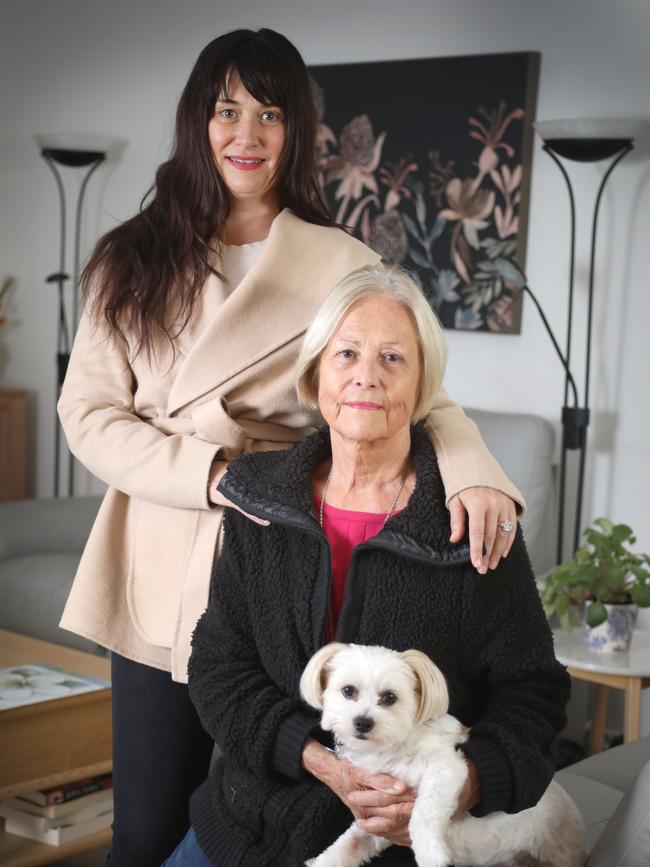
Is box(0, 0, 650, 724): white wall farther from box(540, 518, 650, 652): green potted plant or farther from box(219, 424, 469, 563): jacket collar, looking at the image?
box(219, 424, 469, 563): jacket collar

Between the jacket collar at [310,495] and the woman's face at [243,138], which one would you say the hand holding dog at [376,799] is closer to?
the jacket collar at [310,495]

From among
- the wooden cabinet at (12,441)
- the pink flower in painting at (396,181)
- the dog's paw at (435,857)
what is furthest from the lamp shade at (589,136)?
the wooden cabinet at (12,441)

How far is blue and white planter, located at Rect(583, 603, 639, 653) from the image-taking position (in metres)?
2.96

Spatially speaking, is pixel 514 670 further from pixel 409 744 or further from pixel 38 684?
pixel 38 684

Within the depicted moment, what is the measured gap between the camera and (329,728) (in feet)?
4.48

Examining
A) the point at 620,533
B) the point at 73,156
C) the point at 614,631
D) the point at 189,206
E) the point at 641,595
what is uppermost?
the point at 73,156

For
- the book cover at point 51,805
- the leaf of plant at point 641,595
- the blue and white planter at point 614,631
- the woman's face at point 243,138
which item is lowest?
the book cover at point 51,805

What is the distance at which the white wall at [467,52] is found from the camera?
362cm

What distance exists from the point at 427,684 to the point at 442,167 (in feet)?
9.50

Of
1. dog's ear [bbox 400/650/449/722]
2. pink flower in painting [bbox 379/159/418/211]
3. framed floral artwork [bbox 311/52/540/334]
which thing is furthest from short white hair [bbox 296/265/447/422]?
pink flower in painting [bbox 379/159/418/211]

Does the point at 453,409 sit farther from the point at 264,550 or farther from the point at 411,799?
the point at 411,799

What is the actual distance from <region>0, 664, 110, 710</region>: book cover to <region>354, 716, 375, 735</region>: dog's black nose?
4.55 ft

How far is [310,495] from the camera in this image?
1535mm

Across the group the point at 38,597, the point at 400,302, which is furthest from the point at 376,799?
the point at 38,597
